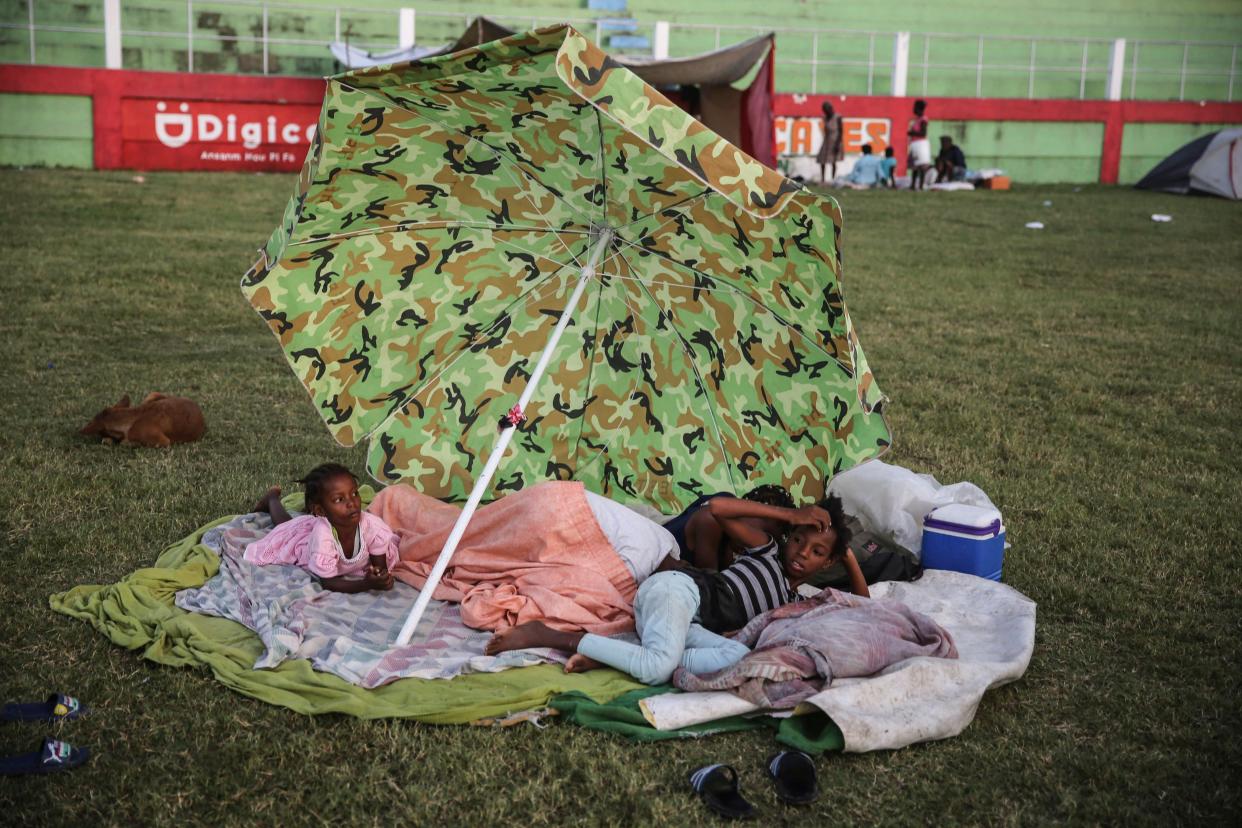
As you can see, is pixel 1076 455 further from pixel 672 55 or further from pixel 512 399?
pixel 672 55

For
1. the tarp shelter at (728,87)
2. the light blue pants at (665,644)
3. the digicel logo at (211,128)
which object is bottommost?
the light blue pants at (665,644)

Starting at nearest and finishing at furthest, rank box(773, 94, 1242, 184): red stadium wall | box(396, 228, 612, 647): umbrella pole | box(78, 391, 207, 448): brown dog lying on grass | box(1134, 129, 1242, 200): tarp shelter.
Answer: box(396, 228, 612, 647): umbrella pole < box(78, 391, 207, 448): brown dog lying on grass < box(1134, 129, 1242, 200): tarp shelter < box(773, 94, 1242, 184): red stadium wall

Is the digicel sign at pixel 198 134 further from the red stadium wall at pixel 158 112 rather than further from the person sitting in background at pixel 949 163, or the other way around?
the person sitting in background at pixel 949 163

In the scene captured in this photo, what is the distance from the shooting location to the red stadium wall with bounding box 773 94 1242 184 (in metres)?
23.7

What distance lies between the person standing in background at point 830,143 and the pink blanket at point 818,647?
18.1 m

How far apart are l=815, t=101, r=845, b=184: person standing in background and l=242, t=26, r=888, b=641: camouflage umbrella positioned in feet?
57.0

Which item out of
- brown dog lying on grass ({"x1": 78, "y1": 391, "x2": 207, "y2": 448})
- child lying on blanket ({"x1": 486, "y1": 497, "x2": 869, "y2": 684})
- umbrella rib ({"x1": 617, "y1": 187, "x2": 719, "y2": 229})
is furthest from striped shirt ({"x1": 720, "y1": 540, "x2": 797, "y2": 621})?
brown dog lying on grass ({"x1": 78, "y1": 391, "x2": 207, "y2": 448})

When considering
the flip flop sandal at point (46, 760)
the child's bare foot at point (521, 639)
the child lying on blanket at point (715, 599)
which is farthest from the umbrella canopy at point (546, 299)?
the flip flop sandal at point (46, 760)

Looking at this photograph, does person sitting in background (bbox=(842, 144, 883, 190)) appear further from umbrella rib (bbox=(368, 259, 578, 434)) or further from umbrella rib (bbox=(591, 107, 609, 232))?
umbrella rib (bbox=(591, 107, 609, 232))

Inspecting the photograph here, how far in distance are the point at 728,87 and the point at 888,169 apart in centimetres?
536

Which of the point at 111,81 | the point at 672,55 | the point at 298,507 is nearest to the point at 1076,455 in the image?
the point at 298,507

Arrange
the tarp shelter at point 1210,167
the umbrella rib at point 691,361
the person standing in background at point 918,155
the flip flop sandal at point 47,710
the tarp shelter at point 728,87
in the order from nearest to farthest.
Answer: the flip flop sandal at point 47,710, the umbrella rib at point 691,361, the tarp shelter at point 728,87, the tarp shelter at point 1210,167, the person standing in background at point 918,155

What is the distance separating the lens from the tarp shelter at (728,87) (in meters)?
16.5

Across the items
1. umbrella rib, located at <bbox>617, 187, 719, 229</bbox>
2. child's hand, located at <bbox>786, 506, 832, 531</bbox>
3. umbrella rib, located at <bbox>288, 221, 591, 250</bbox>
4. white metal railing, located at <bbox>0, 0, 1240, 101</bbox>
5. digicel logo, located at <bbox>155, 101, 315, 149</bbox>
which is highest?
A: white metal railing, located at <bbox>0, 0, 1240, 101</bbox>
